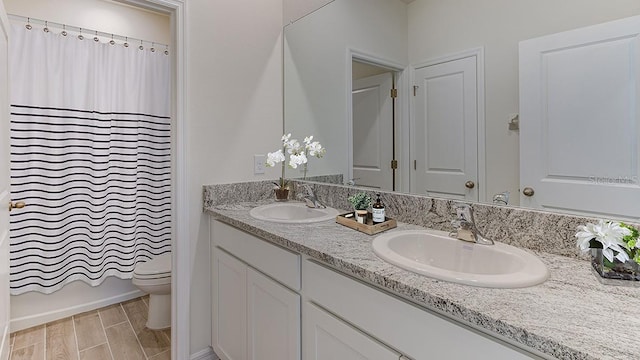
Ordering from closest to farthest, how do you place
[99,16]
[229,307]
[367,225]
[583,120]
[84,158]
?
[583,120] → [367,225] → [229,307] → [84,158] → [99,16]

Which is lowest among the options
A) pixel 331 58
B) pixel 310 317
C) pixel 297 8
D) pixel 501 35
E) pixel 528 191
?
pixel 310 317

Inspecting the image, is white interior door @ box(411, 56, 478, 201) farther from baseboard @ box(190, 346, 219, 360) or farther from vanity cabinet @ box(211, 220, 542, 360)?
baseboard @ box(190, 346, 219, 360)

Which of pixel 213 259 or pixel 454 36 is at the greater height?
pixel 454 36

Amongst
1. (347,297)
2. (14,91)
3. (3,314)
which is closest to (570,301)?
(347,297)

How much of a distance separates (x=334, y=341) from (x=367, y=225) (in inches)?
17.1

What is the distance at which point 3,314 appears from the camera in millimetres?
1418

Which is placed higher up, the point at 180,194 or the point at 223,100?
the point at 223,100

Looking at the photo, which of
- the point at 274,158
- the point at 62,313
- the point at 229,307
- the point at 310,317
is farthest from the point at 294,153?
the point at 62,313

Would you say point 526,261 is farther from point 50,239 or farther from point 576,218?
point 50,239

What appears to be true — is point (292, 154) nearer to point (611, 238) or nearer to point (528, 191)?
point (528, 191)

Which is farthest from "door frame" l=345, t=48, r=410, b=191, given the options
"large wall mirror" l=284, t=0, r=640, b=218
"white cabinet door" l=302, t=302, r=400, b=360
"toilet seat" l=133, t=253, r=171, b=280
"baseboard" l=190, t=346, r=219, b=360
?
"toilet seat" l=133, t=253, r=171, b=280

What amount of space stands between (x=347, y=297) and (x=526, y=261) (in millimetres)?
505

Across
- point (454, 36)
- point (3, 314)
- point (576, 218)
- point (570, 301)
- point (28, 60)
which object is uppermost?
point (28, 60)

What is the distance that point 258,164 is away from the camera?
2031 mm
